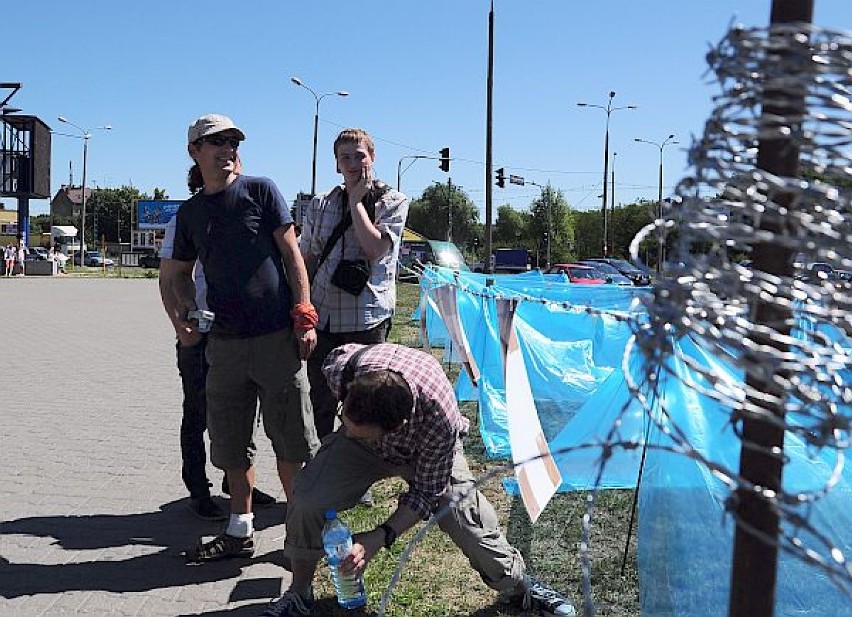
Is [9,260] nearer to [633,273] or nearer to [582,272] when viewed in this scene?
[582,272]

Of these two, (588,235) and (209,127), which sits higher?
(588,235)

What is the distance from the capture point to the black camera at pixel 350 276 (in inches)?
179

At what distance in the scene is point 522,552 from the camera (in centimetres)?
434

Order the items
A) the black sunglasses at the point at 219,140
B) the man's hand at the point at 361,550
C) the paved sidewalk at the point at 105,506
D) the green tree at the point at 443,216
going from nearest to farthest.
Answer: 1. the man's hand at the point at 361,550
2. the paved sidewalk at the point at 105,506
3. the black sunglasses at the point at 219,140
4. the green tree at the point at 443,216

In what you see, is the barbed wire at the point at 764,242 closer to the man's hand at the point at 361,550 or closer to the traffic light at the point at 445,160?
the man's hand at the point at 361,550

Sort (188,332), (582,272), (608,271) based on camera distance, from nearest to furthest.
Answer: (188,332) → (582,272) → (608,271)

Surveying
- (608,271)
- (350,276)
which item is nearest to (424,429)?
(350,276)

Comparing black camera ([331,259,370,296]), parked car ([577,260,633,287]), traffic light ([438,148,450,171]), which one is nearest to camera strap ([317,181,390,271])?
black camera ([331,259,370,296])

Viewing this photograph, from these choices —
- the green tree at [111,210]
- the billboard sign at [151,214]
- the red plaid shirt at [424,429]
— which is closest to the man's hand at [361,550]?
the red plaid shirt at [424,429]

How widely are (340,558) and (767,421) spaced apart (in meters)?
2.16

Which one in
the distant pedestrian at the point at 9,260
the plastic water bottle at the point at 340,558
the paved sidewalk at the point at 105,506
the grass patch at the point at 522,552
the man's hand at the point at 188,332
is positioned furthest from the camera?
the distant pedestrian at the point at 9,260

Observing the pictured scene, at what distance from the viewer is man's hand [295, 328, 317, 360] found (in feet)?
13.4

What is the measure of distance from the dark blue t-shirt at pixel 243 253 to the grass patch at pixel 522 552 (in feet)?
3.80

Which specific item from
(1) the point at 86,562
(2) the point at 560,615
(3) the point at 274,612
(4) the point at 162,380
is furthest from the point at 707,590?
(4) the point at 162,380
